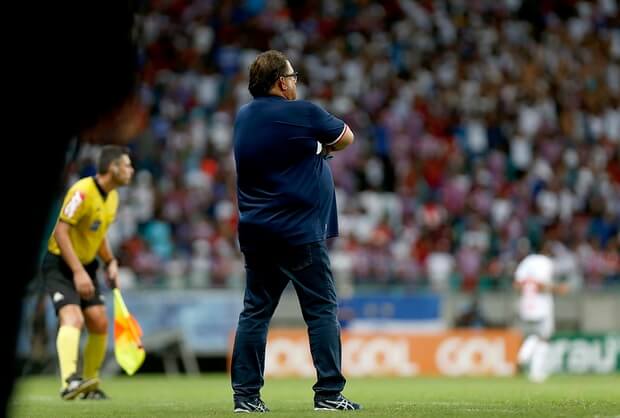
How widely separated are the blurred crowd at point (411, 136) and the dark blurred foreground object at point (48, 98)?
17.7 metres

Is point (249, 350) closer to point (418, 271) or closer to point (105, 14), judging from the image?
point (105, 14)

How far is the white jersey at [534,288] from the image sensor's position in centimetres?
1923

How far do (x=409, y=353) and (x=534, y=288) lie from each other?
271 centimetres

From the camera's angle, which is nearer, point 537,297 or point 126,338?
point 126,338

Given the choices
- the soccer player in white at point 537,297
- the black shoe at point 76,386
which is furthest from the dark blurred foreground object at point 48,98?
the soccer player in white at point 537,297

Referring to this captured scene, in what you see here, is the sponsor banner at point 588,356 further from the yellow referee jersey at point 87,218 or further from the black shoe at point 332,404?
the black shoe at point 332,404

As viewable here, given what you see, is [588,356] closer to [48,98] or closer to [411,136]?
[411,136]

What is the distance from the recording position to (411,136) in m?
26.3

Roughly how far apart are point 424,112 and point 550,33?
4861 mm

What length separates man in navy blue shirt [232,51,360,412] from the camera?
775cm

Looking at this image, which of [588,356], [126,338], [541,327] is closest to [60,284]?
[126,338]

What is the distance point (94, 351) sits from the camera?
11047 millimetres

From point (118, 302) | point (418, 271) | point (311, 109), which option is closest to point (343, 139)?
point (311, 109)

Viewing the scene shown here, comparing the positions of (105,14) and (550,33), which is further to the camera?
(550,33)
